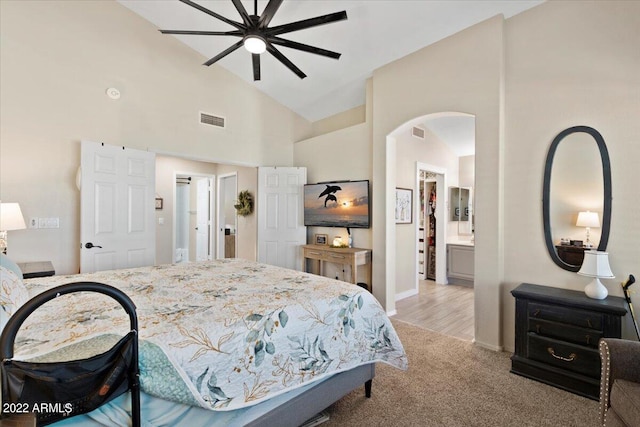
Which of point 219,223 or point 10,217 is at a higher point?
point 10,217

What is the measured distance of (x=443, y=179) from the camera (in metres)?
5.82

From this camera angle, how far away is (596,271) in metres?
2.33

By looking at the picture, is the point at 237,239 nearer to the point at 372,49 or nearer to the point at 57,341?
the point at 372,49

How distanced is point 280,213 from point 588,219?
4.06 metres

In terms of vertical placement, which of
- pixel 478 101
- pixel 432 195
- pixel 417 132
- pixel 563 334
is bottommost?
pixel 563 334

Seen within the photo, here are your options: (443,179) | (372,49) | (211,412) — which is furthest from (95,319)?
(443,179)

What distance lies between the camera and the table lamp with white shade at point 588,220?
8.54 feet

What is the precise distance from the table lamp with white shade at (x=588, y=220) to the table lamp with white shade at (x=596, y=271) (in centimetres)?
27

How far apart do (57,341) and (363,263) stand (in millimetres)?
3517

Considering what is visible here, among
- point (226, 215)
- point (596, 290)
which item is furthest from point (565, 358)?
point (226, 215)

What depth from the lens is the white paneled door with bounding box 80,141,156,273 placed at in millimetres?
3457

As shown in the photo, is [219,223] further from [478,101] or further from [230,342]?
[230,342]

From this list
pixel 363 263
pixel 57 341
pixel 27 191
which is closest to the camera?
pixel 57 341

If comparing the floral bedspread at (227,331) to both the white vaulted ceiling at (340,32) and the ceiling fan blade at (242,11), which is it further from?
the white vaulted ceiling at (340,32)
